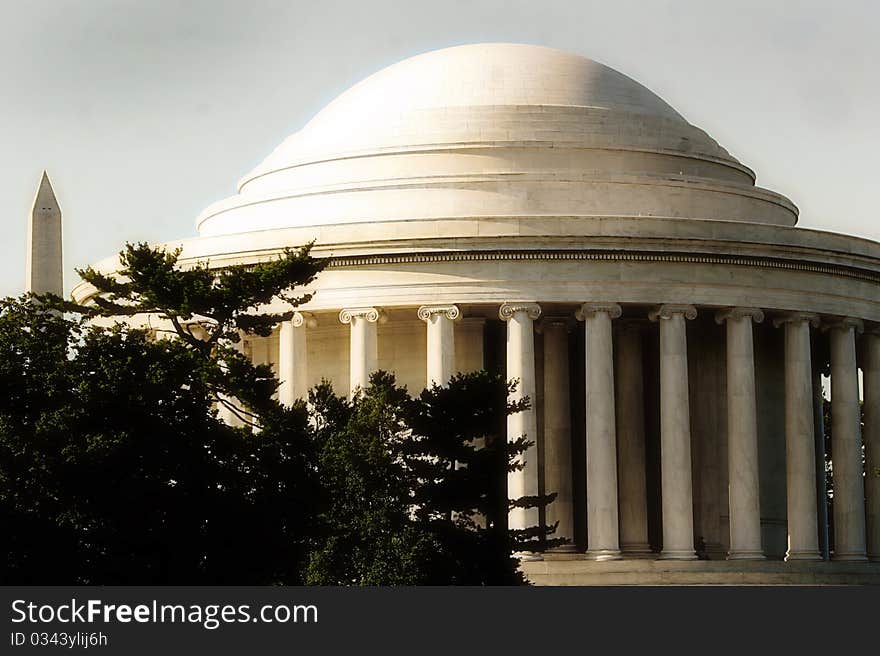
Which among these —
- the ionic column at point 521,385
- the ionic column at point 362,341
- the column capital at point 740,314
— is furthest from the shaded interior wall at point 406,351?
the column capital at point 740,314

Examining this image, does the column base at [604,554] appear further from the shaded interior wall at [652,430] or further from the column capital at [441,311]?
the column capital at [441,311]

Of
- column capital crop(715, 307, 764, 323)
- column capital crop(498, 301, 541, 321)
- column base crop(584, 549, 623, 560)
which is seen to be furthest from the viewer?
column capital crop(715, 307, 764, 323)

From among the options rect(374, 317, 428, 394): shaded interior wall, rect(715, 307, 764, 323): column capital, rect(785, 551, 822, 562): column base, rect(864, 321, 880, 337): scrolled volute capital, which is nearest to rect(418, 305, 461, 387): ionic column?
rect(374, 317, 428, 394): shaded interior wall

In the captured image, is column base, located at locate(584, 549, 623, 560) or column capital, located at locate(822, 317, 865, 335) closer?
column base, located at locate(584, 549, 623, 560)

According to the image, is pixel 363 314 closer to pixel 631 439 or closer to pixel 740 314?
pixel 631 439

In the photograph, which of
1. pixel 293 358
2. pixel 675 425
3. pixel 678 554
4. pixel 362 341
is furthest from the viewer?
pixel 293 358

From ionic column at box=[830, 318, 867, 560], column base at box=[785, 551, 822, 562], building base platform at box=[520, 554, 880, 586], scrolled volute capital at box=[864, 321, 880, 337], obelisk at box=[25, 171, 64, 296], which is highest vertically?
obelisk at box=[25, 171, 64, 296]

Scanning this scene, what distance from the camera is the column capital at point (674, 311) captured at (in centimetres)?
10494

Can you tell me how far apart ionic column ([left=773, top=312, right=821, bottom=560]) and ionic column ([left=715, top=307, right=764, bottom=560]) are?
7.35 ft

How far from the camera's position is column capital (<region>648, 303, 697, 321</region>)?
105 m

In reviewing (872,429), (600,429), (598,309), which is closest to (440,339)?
(598,309)

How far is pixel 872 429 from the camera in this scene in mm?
112812

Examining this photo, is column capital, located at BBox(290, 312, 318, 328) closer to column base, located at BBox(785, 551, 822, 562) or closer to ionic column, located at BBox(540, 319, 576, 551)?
ionic column, located at BBox(540, 319, 576, 551)

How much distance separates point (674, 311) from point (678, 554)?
10.8 meters
